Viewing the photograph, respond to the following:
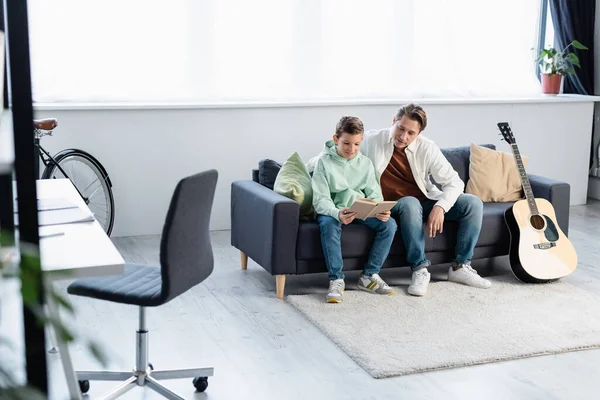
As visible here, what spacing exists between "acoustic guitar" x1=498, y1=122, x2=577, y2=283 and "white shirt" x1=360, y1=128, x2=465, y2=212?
Answer: 37cm

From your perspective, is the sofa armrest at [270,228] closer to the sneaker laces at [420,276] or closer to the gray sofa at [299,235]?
the gray sofa at [299,235]

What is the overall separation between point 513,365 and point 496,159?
6.12ft

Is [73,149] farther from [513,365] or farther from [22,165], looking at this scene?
[22,165]

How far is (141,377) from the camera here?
9.65 feet

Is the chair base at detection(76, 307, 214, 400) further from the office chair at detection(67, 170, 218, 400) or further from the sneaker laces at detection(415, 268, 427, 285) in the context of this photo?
the sneaker laces at detection(415, 268, 427, 285)

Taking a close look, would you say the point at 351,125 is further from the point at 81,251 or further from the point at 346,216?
the point at 81,251

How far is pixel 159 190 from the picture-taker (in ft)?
18.1

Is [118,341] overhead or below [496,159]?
below

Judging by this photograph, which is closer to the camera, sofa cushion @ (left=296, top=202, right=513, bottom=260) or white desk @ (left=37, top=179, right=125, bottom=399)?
white desk @ (left=37, top=179, right=125, bottom=399)

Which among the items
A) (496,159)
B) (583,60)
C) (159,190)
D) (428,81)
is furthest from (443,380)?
(583,60)

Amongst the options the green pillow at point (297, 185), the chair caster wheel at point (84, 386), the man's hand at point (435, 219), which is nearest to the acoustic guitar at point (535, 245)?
the man's hand at point (435, 219)

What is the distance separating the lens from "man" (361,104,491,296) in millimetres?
4289

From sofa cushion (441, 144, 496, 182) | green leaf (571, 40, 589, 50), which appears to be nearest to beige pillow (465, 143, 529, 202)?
sofa cushion (441, 144, 496, 182)

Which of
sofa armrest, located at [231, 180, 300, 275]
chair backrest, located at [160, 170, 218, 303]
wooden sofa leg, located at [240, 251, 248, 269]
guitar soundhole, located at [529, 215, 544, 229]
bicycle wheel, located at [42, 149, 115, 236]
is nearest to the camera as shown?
chair backrest, located at [160, 170, 218, 303]
